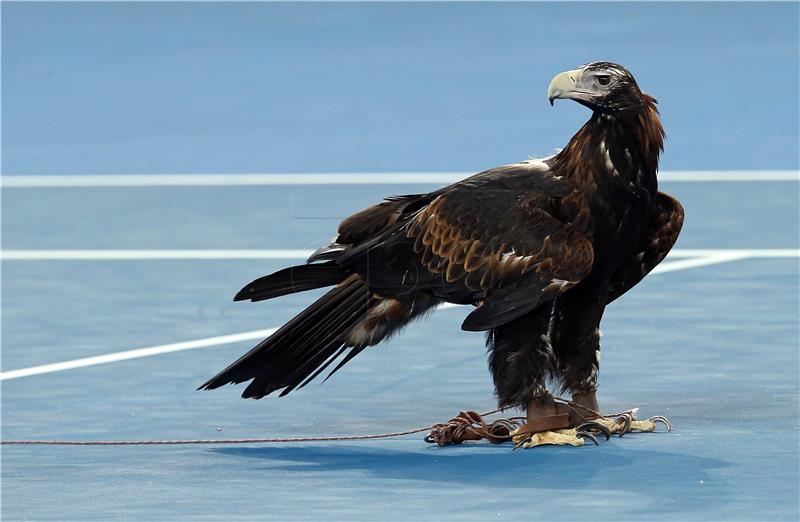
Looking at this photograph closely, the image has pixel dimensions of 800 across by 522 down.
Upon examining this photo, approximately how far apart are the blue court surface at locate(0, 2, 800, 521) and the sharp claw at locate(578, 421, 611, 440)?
6cm

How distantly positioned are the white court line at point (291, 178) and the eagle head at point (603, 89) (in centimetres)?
608

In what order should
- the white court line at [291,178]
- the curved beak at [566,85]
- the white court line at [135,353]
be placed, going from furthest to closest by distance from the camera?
1. the white court line at [291,178]
2. the white court line at [135,353]
3. the curved beak at [566,85]

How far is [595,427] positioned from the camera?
7.41 metres

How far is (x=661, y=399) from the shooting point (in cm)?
810

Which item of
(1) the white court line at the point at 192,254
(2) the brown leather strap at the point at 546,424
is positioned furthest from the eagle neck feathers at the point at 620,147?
(1) the white court line at the point at 192,254

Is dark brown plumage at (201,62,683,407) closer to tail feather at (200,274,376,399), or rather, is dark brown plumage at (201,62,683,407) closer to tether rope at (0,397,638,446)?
tail feather at (200,274,376,399)

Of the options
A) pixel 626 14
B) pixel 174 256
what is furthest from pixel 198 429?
pixel 626 14

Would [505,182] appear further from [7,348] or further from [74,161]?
[74,161]

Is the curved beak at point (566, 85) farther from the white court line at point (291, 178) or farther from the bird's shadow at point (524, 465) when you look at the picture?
the white court line at point (291, 178)

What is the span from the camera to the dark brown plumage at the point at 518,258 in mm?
6984

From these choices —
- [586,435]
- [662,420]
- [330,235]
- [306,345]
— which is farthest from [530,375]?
[330,235]

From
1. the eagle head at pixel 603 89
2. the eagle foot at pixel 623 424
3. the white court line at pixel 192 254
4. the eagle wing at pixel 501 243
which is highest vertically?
the eagle head at pixel 603 89

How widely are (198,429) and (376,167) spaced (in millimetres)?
6320

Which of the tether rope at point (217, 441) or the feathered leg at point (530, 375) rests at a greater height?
the feathered leg at point (530, 375)
